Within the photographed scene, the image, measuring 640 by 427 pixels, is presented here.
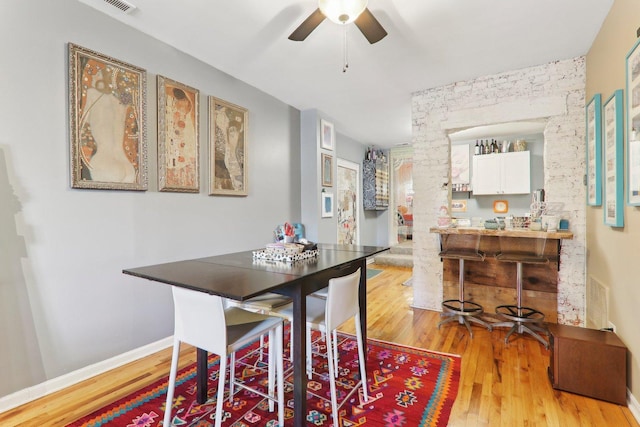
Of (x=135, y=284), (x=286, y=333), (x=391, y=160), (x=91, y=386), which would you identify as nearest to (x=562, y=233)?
(x=286, y=333)

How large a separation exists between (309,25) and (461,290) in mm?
2938

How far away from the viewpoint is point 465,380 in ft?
7.34

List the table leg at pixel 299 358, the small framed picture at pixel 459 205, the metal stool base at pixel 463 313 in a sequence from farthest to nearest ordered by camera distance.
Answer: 1. the small framed picture at pixel 459 205
2. the metal stool base at pixel 463 313
3. the table leg at pixel 299 358

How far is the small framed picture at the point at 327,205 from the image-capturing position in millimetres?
4730


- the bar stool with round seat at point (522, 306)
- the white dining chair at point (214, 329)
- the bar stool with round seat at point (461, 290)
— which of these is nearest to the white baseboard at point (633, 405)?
the bar stool with round seat at point (522, 306)

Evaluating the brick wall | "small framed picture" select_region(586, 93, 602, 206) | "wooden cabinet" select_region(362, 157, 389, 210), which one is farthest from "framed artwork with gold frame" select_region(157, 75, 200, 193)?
"wooden cabinet" select_region(362, 157, 389, 210)

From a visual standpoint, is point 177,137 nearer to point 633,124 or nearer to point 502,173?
point 633,124

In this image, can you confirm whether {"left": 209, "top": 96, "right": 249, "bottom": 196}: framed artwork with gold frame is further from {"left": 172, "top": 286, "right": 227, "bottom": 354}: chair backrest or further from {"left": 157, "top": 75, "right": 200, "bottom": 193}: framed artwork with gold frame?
{"left": 172, "top": 286, "right": 227, "bottom": 354}: chair backrest

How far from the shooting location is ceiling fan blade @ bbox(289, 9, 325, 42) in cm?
198

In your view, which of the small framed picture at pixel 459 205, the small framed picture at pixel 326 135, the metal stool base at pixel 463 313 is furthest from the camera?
the small framed picture at pixel 459 205

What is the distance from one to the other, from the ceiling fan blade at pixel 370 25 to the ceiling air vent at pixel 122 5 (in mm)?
1644

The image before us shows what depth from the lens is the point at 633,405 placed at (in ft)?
6.14

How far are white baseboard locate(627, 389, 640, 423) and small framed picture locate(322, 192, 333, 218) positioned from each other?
3.54m

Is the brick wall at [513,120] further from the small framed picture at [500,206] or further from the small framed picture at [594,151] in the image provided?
the small framed picture at [500,206]
